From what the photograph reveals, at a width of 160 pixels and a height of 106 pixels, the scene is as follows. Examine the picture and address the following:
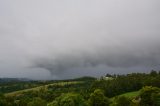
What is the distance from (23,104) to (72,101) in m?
34.5

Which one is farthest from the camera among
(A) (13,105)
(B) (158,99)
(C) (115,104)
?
(A) (13,105)

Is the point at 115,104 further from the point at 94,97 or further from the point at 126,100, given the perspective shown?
the point at 94,97

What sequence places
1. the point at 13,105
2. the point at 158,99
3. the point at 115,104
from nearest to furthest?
the point at 115,104 → the point at 158,99 → the point at 13,105

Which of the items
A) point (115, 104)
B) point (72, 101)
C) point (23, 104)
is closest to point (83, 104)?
point (72, 101)

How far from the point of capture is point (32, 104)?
148375 millimetres

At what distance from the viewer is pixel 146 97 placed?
456ft

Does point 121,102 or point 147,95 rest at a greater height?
Result: point 147,95

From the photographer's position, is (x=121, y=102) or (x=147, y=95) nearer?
(x=121, y=102)

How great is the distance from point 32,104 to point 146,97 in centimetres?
5025

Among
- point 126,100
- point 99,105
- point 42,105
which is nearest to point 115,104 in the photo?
point 126,100

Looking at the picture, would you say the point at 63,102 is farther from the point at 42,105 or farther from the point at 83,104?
the point at 42,105

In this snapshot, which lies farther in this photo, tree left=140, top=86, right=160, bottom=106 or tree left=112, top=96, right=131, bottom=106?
tree left=140, top=86, right=160, bottom=106

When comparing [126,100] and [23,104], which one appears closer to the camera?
[126,100]

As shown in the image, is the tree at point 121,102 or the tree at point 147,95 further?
the tree at point 147,95
